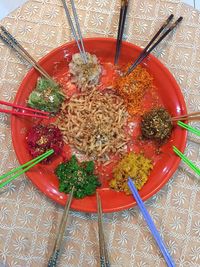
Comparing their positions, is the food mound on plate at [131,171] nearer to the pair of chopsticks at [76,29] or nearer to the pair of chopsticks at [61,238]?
the pair of chopsticks at [61,238]

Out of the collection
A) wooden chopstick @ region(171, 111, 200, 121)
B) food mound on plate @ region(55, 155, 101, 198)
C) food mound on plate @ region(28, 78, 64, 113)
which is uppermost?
food mound on plate @ region(28, 78, 64, 113)

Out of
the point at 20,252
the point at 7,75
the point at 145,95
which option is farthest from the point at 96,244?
the point at 7,75

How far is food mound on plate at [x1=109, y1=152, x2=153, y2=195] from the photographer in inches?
79.2

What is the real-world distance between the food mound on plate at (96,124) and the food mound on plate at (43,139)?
A: 0.06 m

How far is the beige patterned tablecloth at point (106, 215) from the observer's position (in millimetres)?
2064

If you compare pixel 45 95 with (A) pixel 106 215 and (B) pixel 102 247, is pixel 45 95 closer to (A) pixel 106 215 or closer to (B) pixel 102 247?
(A) pixel 106 215

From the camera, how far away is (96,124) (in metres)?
2.09

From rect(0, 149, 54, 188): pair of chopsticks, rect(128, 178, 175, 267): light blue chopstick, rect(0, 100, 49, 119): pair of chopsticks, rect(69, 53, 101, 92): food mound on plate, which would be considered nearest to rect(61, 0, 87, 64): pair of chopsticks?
rect(69, 53, 101, 92): food mound on plate

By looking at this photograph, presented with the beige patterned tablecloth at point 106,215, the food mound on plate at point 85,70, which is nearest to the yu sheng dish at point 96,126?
the food mound on plate at point 85,70

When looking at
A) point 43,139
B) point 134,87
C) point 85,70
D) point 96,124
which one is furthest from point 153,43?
point 43,139

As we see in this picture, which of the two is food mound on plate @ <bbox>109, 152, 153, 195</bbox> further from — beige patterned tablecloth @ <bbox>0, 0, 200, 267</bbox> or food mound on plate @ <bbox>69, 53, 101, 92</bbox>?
food mound on plate @ <bbox>69, 53, 101, 92</bbox>

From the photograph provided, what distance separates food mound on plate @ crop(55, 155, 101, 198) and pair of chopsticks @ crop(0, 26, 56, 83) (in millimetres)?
442

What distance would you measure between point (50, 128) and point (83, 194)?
36 centimetres

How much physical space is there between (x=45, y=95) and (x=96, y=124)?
11.4 inches
